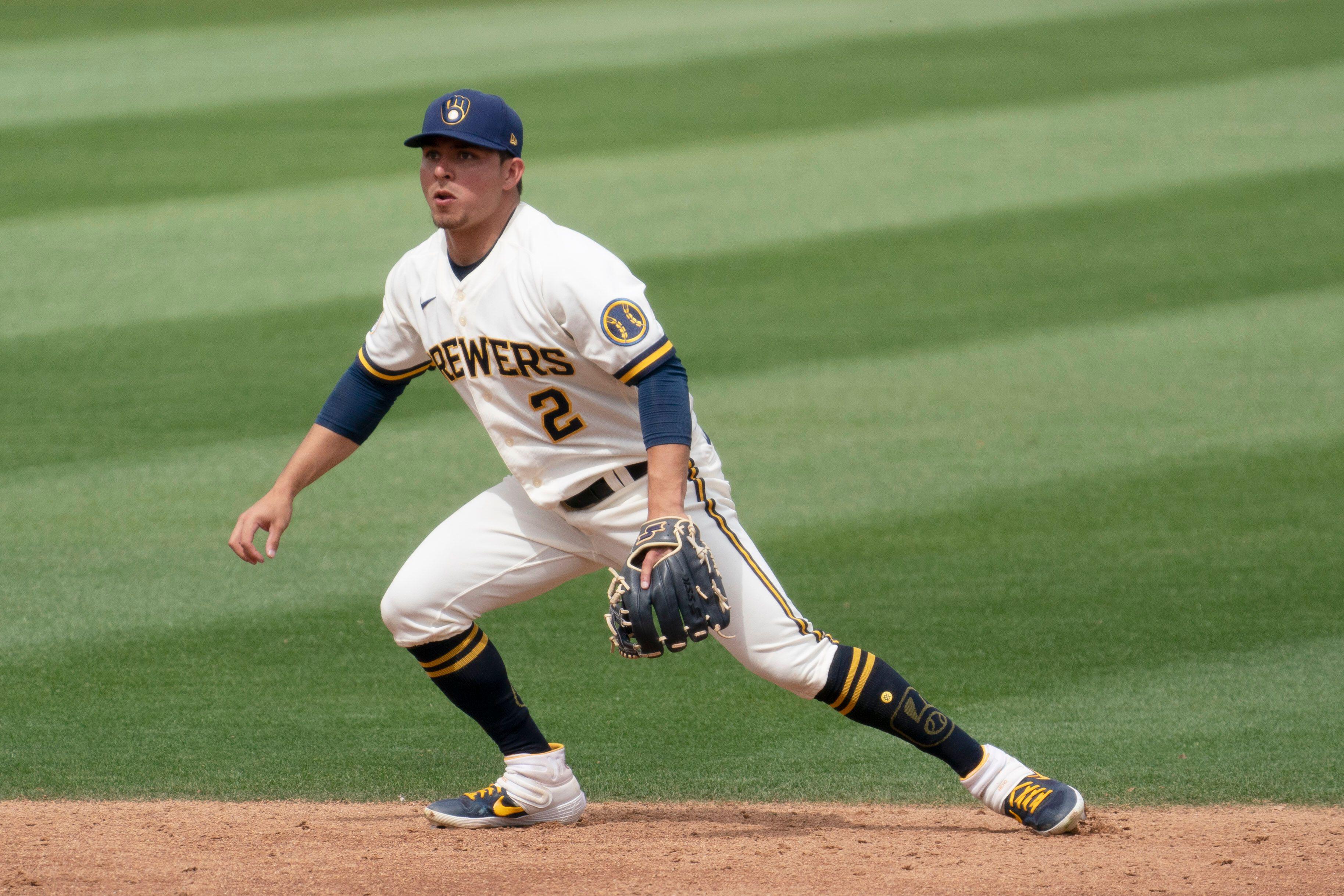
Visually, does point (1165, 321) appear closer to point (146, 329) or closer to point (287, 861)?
point (146, 329)

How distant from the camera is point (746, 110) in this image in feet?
42.2

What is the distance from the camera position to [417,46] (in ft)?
46.0

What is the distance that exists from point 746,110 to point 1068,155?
8.69 ft

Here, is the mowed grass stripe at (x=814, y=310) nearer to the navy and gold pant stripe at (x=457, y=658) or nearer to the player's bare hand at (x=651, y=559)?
the navy and gold pant stripe at (x=457, y=658)

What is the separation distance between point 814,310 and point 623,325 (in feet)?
20.1

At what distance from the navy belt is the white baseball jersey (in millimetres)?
17

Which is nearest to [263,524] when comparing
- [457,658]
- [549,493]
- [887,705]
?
[457,658]

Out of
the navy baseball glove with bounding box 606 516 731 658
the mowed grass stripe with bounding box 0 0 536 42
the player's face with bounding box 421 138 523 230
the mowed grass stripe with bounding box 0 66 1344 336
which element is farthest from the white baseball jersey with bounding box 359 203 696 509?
the mowed grass stripe with bounding box 0 0 536 42

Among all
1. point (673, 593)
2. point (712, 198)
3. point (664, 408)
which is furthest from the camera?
point (712, 198)

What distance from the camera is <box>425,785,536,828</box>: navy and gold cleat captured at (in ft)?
14.0

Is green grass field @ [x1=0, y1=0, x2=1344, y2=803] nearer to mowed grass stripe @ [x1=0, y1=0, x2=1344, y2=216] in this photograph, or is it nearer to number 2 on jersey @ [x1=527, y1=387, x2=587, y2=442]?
mowed grass stripe @ [x1=0, y1=0, x2=1344, y2=216]

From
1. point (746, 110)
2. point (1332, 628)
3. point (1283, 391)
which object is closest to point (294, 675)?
point (1332, 628)

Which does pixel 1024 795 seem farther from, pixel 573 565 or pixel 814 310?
pixel 814 310

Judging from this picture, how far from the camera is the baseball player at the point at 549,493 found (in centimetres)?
379
